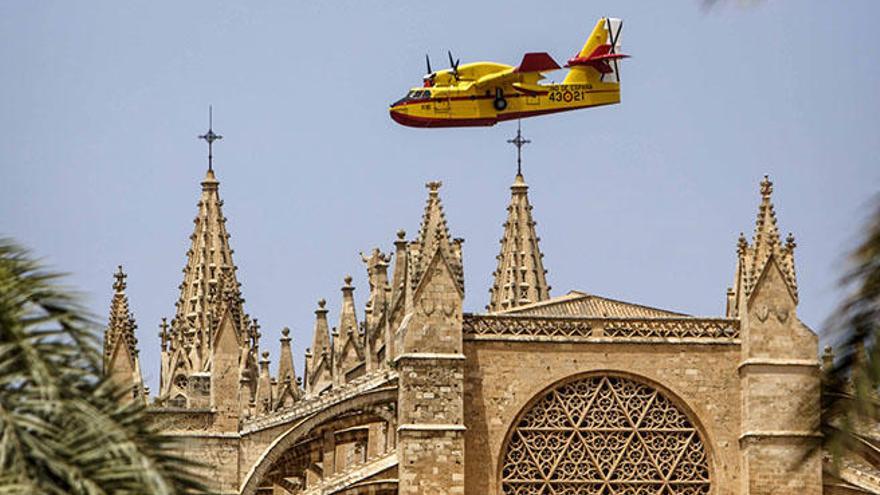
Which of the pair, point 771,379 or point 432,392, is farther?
point 771,379

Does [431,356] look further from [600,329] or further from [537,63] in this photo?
[537,63]

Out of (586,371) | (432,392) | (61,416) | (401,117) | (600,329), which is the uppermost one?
(401,117)

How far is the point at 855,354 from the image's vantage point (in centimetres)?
909

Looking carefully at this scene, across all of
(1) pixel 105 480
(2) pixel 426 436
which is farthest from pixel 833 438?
(2) pixel 426 436

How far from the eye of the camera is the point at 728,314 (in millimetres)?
48031

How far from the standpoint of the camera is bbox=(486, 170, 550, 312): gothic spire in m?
63.1

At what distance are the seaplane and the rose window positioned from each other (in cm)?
828

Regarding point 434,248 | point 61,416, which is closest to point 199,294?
point 434,248

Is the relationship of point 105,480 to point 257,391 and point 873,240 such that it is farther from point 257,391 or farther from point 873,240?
point 257,391

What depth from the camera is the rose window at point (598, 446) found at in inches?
1729

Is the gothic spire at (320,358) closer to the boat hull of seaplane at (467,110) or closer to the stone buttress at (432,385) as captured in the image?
the boat hull of seaplane at (467,110)

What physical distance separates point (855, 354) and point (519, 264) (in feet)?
180

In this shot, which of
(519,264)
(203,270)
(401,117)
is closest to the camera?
(401,117)

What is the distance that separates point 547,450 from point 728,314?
5956 millimetres
